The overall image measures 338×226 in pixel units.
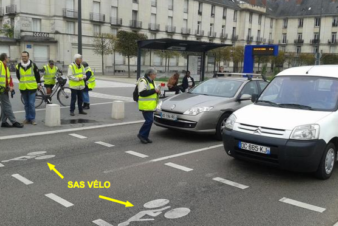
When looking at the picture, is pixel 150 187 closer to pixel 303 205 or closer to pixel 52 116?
pixel 303 205

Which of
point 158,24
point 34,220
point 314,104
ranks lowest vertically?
point 34,220

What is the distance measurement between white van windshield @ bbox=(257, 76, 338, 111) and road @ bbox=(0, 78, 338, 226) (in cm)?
124

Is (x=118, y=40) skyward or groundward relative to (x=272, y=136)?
skyward

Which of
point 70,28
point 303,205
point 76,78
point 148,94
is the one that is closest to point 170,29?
point 70,28

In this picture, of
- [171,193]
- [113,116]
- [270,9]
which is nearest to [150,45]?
[113,116]

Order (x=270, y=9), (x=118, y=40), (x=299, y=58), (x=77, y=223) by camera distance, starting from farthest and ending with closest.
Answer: (x=270, y=9) → (x=299, y=58) → (x=118, y=40) → (x=77, y=223)

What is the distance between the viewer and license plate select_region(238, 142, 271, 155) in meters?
5.47

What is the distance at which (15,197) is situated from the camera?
15.5 ft

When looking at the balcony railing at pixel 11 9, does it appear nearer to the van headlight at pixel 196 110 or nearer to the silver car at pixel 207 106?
the silver car at pixel 207 106

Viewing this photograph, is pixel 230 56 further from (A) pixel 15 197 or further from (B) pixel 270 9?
(A) pixel 15 197

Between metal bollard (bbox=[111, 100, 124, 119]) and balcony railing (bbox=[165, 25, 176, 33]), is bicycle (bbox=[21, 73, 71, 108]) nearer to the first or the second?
metal bollard (bbox=[111, 100, 124, 119])

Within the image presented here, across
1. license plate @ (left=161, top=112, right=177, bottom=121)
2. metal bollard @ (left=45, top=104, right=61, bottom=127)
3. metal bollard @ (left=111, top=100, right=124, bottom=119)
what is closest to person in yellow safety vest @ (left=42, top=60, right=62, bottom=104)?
metal bollard @ (left=111, top=100, right=124, bottom=119)

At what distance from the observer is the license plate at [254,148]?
5.47m

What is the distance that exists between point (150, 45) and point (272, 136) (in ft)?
37.1
